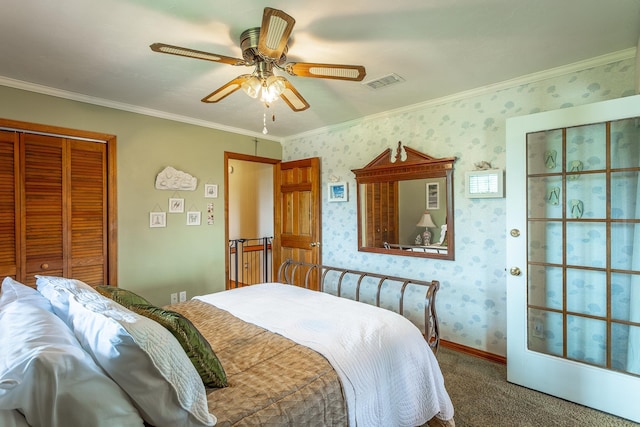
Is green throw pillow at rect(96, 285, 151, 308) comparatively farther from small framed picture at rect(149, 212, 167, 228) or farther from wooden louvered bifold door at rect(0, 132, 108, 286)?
small framed picture at rect(149, 212, 167, 228)

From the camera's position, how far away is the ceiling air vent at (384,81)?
256 centimetres

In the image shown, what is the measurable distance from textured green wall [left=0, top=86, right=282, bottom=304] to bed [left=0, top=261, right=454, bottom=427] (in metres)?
1.53

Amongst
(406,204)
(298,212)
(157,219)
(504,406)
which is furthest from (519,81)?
(157,219)

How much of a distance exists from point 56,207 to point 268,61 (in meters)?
2.41

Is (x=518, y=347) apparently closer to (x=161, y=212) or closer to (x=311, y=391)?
(x=311, y=391)

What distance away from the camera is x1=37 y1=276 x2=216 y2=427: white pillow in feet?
3.07

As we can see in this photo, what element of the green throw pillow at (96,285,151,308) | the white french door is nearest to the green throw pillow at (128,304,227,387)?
the green throw pillow at (96,285,151,308)

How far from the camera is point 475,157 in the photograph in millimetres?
2891

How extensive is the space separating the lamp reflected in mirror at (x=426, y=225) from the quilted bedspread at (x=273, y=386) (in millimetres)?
2065

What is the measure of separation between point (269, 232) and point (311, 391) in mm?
4590

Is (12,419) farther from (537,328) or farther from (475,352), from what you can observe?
(475,352)

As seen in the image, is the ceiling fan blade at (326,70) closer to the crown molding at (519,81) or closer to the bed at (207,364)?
the bed at (207,364)

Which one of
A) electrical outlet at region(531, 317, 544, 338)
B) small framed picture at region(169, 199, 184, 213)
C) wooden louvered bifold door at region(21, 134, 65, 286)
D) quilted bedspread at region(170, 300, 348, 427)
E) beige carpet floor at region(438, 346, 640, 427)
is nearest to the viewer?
quilted bedspread at region(170, 300, 348, 427)

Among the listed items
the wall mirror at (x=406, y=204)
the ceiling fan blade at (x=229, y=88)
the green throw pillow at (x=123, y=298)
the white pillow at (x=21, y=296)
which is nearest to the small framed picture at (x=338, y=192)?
the wall mirror at (x=406, y=204)
